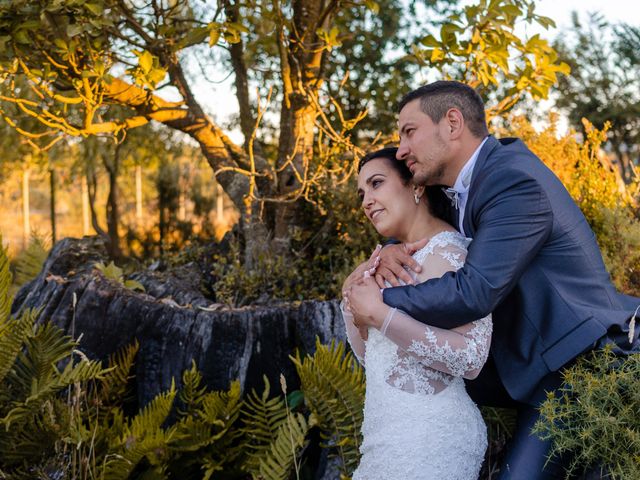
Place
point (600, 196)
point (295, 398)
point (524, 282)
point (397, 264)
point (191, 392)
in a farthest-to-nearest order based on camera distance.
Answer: point (600, 196), point (295, 398), point (191, 392), point (397, 264), point (524, 282)

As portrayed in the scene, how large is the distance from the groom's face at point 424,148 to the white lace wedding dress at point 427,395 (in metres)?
0.26

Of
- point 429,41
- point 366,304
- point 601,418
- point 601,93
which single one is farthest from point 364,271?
point 601,93

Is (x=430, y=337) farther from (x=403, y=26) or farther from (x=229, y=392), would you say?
→ (x=403, y=26)

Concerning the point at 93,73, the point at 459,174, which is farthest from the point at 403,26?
the point at 459,174

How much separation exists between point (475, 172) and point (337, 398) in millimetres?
1675

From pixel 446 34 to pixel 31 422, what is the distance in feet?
11.3

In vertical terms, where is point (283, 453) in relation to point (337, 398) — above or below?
below

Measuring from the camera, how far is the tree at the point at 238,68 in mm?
4219

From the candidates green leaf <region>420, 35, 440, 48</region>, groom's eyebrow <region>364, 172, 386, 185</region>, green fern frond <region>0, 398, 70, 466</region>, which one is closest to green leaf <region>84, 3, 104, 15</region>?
green leaf <region>420, 35, 440, 48</region>

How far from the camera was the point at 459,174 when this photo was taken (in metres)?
2.68

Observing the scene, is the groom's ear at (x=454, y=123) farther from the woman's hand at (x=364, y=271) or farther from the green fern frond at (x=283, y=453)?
the green fern frond at (x=283, y=453)

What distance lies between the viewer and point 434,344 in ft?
7.76

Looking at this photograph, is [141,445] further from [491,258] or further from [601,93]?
[601,93]

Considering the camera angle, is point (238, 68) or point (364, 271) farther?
point (238, 68)
